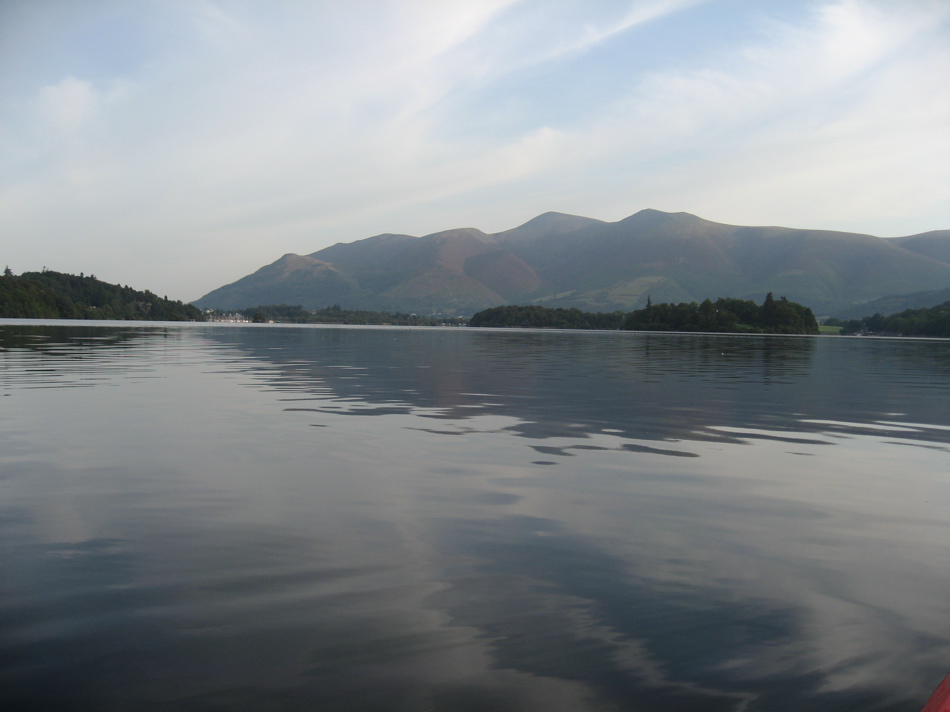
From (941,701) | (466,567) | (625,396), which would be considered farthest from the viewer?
(625,396)

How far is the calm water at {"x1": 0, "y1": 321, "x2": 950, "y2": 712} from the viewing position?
4.98 metres

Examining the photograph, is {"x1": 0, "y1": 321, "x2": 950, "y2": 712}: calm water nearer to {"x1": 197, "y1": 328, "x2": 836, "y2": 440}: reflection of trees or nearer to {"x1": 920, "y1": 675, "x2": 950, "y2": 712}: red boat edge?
{"x1": 920, "y1": 675, "x2": 950, "y2": 712}: red boat edge

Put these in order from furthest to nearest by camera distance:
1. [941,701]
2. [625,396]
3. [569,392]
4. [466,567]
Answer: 1. [569,392]
2. [625,396]
3. [466,567]
4. [941,701]

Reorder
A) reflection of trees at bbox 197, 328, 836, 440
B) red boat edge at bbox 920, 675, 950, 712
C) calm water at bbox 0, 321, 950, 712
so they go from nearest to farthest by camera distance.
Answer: red boat edge at bbox 920, 675, 950, 712 < calm water at bbox 0, 321, 950, 712 < reflection of trees at bbox 197, 328, 836, 440

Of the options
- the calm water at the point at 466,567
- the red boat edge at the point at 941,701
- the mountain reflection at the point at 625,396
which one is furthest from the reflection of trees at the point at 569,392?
the red boat edge at the point at 941,701

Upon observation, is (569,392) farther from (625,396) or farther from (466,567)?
(466,567)

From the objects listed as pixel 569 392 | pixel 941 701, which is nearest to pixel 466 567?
pixel 941 701

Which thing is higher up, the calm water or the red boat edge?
the red boat edge

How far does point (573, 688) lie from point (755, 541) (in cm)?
434

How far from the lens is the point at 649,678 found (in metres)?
5.05

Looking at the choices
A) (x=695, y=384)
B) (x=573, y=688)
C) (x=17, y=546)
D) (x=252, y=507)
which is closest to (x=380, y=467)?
(x=252, y=507)

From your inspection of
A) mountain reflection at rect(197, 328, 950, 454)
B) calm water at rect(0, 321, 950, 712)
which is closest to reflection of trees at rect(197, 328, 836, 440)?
mountain reflection at rect(197, 328, 950, 454)

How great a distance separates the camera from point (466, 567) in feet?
23.9

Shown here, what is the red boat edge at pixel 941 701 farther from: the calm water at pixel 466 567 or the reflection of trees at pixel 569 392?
the reflection of trees at pixel 569 392
